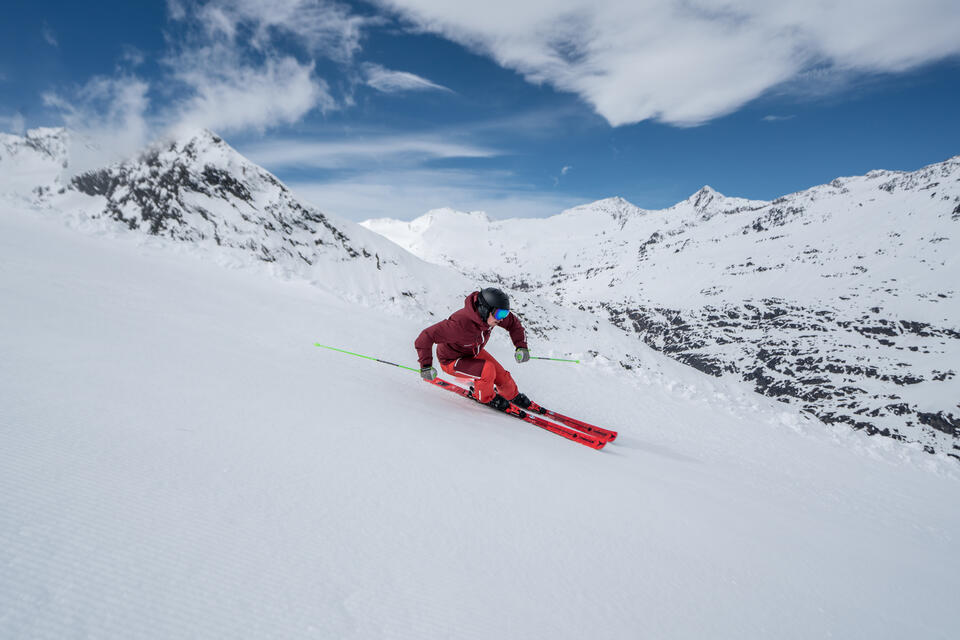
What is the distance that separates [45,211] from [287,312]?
14.1 meters

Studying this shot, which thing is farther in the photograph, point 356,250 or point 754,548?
point 356,250

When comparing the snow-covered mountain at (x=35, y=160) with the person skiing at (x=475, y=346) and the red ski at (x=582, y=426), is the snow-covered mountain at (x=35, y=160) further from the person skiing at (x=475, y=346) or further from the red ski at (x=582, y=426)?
the red ski at (x=582, y=426)

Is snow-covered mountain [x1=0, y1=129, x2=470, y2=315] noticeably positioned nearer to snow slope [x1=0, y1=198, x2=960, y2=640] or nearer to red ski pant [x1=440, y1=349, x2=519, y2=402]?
red ski pant [x1=440, y1=349, x2=519, y2=402]

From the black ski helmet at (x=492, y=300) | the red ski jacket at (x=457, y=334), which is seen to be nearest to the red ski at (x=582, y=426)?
the red ski jacket at (x=457, y=334)

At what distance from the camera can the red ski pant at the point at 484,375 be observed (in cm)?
701

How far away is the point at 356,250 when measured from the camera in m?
40.8

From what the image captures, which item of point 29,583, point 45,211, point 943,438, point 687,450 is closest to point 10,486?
point 29,583

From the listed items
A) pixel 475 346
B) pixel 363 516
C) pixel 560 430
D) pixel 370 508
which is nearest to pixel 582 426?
pixel 560 430

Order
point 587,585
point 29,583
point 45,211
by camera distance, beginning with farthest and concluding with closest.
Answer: point 45,211 → point 587,585 → point 29,583

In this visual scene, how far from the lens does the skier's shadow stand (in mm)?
6666

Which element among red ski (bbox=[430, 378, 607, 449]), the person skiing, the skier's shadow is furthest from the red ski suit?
the skier's shadow

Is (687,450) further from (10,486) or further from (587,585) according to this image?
(10,486)

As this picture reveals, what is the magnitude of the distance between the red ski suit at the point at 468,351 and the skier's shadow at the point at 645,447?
190 centimetres

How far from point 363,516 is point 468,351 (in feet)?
15.9
